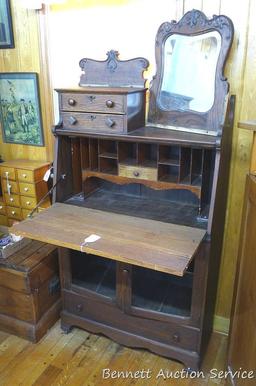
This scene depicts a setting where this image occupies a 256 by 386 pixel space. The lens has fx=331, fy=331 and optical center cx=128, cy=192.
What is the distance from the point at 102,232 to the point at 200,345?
2.52 ft

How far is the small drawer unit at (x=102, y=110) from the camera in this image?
1497 millimetres

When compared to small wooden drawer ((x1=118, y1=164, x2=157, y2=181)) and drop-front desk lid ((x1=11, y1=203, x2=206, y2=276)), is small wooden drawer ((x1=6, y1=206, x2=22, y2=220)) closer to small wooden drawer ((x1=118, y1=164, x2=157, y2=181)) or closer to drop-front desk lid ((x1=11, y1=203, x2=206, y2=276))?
drop-front desk lid ((x1=11, y1=203, x2=206, y2=276))

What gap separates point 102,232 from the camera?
1409 millimetres

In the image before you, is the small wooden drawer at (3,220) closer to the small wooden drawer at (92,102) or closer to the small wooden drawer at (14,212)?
→ the small wooden drawer at (14,212)

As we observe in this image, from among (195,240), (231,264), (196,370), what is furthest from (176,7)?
(196,370)

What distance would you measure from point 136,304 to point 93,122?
93 centimetres

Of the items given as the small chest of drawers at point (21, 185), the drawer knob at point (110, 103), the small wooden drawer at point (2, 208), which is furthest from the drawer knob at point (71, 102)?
the small wooden drawer at point (2, 208)

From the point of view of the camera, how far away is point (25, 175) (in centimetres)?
211

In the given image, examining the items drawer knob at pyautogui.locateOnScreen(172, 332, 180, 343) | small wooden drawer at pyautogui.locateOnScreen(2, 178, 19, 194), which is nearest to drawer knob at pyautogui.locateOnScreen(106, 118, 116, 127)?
small wooden drawer at pyautogui.locateOnScreen(2, 178, 19, 194)

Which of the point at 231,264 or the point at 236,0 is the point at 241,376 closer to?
the point at 231,264

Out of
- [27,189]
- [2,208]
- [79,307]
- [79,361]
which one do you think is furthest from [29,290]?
[2,208]

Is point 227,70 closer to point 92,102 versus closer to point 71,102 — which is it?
point 92,102

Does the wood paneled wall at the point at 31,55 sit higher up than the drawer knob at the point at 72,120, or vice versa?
the wood paneled wall at the point at 31,55

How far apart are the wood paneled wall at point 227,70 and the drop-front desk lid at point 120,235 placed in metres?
0.44
